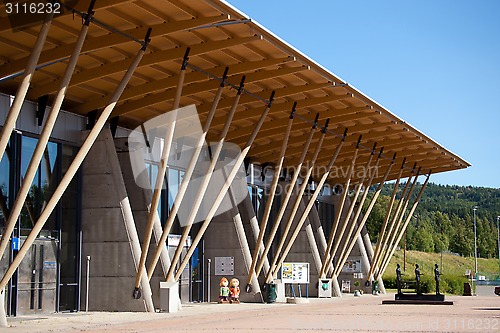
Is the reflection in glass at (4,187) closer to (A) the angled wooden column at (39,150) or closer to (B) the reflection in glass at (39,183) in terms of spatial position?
(B) the reflection in glass at (39,183)

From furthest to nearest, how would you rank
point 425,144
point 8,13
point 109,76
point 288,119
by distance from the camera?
point 425,144 < point 288,119 < point 109,76 < point 8,13

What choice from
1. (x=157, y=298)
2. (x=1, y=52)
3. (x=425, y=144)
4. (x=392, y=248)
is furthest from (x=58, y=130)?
(x=392, y=248)

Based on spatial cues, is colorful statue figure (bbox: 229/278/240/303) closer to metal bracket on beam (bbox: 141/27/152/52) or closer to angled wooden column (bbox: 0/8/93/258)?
metal bracket on beam (bbox: 141/27/152/52)

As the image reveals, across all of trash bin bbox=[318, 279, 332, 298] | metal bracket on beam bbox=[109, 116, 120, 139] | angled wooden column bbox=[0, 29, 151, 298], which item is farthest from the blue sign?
trash bin bbox=[318, 279, 332, 298]

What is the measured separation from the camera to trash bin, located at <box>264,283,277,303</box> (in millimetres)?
37656

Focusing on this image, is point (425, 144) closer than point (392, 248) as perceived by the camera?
Yes

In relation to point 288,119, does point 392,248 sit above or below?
below

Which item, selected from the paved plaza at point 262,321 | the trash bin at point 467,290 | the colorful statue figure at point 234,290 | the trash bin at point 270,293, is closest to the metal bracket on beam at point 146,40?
the paved plaza at point 262,321

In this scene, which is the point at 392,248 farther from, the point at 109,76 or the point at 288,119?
the point at 109,76

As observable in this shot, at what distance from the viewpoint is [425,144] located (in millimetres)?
44938

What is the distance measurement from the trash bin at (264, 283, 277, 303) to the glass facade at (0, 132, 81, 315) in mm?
10588

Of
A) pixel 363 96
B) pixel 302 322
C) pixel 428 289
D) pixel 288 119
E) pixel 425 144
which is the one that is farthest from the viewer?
pixel 428 289

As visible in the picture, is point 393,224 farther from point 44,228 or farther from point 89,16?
point 89,16

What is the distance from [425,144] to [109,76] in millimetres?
22540
